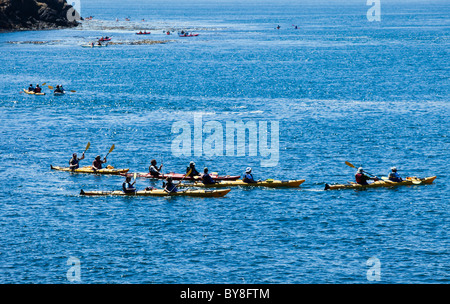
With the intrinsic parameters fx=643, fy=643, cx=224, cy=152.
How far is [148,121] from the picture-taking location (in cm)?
8638

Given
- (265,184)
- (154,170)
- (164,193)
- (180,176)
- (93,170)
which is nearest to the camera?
(164,193)

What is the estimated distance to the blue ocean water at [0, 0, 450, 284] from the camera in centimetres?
4038

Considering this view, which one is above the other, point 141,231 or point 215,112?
point 215,112

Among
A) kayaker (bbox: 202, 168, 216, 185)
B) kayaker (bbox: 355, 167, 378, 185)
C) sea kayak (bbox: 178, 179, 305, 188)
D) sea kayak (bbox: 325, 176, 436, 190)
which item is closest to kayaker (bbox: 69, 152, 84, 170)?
sea kayak (bbox: 178, 179, 305, 188)

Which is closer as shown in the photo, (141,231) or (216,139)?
(141,231)

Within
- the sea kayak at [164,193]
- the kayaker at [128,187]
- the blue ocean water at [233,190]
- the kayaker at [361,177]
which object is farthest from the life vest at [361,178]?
the kayaker at [128,187]

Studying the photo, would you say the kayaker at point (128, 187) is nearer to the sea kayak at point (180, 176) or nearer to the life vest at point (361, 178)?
the sea kayak at point (180, 176)

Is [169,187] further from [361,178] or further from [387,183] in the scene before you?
[387,183]

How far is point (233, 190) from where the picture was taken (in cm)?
5566

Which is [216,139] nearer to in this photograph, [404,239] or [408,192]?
[408,192]

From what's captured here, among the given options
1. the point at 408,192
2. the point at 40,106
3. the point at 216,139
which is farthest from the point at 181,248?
the point at 40,106

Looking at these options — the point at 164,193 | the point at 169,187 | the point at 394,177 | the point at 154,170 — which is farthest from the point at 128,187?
the point at 394,177

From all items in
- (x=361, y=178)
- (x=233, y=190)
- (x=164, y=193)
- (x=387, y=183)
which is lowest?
(x=233, y=190)
